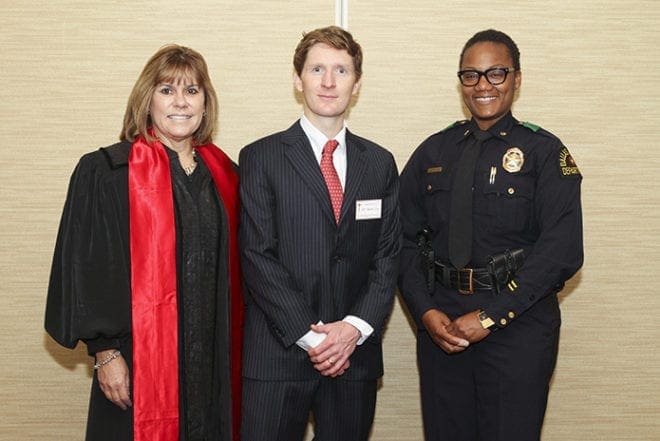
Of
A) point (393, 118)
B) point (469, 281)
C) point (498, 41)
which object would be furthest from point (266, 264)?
point (393, 118)

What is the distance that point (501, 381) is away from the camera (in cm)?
256

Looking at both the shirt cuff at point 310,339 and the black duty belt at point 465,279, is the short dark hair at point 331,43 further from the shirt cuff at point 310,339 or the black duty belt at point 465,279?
the shirt cuff at point 310,339

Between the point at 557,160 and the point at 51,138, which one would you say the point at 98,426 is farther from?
the point at 557,160

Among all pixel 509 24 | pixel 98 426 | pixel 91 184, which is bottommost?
pixel 98 426

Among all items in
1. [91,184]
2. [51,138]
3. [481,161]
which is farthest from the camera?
[51,138]

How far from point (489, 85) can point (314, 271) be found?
990 mm

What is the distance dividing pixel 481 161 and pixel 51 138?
2100 millimetres

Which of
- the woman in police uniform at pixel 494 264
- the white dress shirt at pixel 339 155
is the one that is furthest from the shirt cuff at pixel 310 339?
the woman in police uniform at pixel 494 264

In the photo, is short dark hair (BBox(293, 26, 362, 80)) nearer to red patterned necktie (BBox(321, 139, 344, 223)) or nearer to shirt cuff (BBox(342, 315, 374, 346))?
red patterned necktie (BBox(321, 139, 344, 223))

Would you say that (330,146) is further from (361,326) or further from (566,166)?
(566,166)

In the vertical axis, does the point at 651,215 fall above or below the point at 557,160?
below

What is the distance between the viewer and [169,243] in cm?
230

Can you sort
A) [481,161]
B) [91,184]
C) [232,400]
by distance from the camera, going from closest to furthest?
[91,184]
[232,400]
[481,161]

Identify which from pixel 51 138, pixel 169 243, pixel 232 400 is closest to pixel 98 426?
pixel 232 400
